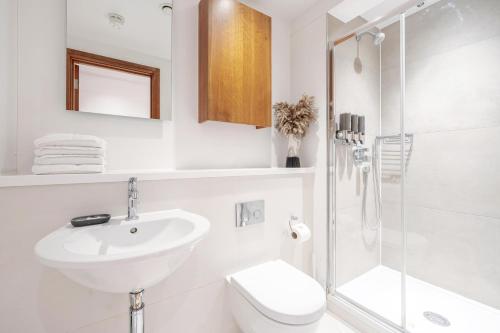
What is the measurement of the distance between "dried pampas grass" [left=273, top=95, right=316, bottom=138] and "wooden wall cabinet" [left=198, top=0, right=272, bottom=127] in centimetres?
15

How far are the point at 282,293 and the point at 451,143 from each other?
1581 mm

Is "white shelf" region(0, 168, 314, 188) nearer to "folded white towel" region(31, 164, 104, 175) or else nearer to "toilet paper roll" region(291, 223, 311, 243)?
"folded white towel" region(31, 164, 104, 175)

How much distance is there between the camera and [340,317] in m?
1.45

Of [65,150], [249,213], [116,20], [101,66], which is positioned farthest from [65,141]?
[249,213]

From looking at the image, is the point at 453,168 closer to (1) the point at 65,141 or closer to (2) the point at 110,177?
(2) the point at 110,177

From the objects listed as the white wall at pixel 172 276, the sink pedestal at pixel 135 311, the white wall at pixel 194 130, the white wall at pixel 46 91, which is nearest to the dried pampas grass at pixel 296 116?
the white wall at pixel 194 130

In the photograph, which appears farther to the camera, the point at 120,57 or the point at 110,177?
the point at 120,57

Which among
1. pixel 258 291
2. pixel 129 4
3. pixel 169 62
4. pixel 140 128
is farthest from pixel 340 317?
pixel 129 4

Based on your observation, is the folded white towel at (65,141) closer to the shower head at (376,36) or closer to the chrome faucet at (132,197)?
the chrome faucet at (132,197)

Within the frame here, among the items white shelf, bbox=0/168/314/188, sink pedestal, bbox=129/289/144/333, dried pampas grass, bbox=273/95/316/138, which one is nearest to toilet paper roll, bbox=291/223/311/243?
white shelf, bbox=0/168/314/188

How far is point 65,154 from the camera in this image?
0.84m

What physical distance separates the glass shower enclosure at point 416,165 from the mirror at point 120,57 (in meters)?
1.14

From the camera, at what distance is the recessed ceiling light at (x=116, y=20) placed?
1093mm

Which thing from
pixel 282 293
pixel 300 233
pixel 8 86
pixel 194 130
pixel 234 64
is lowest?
pixel 282 293
